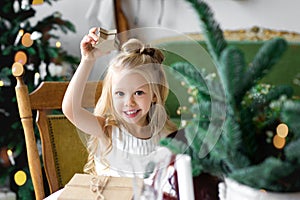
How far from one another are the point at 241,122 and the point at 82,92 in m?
0.33

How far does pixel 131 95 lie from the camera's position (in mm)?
809

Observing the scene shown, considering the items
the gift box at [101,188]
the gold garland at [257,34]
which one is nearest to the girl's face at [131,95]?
the gift box at [101,188]

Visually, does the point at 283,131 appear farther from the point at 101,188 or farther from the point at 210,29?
the point at 101,188

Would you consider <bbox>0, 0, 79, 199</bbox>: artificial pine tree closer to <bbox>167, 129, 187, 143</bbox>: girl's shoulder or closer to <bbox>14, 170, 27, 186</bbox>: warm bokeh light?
<bbox>14, 170, 27, 186</bbox>: warm bokeh light

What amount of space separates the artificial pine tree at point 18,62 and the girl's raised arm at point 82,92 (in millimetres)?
1249

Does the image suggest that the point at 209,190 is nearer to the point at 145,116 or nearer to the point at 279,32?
the point at 145,116

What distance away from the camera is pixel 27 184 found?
2.14 m

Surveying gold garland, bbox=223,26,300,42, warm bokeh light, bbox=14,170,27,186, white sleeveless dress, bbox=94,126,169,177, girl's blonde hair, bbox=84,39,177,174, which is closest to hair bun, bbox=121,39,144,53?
girl's blonde hair, bbox=84,39,177,174

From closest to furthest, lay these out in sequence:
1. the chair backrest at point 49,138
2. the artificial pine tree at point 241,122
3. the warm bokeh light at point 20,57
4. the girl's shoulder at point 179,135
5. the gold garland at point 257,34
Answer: the artificial pine tree at point 241,122, the girl's shoulder at point 179,135, the chair backrest at point 49,138, the warm bokeh light at point 20,57, the gold garland at point 257,34

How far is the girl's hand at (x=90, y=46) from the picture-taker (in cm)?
82

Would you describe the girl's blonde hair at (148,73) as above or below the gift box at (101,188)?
above

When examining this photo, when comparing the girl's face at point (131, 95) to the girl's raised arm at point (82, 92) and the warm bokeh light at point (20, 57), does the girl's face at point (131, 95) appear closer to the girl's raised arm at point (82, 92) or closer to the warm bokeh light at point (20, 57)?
the girl's raised arm at point (82, 92)

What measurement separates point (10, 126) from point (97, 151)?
4.55ft

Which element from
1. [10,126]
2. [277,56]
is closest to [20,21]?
[10,126]
